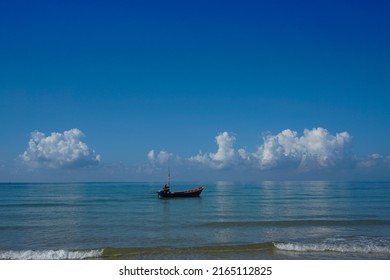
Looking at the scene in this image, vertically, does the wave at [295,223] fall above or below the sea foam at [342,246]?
below

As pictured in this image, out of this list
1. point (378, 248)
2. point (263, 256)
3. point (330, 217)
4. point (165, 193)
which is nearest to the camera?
point (263, 256)

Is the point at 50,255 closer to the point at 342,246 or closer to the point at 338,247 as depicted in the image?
the point at 338,247

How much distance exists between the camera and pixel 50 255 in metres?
15.6

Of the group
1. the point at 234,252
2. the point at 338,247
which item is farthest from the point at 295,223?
the point at 234,252

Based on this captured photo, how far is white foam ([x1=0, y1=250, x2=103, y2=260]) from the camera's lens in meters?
15.4

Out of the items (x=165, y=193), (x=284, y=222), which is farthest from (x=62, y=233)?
(x=165, y=193)

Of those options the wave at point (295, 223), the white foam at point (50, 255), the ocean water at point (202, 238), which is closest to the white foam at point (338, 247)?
the ocean water at point (202, 238)

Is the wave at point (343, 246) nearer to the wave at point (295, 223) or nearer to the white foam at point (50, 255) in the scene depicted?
the wave at point (295, 223)

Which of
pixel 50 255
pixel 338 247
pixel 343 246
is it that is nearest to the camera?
pixel 50 255

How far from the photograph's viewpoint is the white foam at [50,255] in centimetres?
1538

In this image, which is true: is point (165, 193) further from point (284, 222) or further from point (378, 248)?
point (378, 248)
